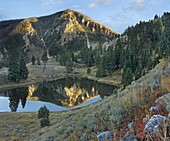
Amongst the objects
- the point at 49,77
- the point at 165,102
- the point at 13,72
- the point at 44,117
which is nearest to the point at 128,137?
the point at 165,102

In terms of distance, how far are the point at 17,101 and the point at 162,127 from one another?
59411mm

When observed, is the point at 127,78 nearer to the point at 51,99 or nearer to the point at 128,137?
the point at 51,99

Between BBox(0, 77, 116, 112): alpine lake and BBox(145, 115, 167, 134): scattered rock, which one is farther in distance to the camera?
BBox(0, 77, 116, 112): alpine lake

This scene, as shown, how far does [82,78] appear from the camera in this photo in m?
106

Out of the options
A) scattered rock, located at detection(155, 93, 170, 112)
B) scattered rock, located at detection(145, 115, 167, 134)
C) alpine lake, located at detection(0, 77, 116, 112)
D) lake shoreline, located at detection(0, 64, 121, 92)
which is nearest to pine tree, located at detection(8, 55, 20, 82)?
lake shoreline, located at detection(0, 64, 121, 92)

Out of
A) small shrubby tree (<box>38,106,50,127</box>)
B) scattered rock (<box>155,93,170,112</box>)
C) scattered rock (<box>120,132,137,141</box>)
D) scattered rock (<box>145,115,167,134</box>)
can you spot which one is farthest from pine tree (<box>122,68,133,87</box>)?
scattered rock (<box>145,115,167,134</box>)

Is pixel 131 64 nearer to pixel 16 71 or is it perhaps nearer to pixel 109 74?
pixel 109 74

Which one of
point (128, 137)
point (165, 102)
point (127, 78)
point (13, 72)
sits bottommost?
point (128, 137)

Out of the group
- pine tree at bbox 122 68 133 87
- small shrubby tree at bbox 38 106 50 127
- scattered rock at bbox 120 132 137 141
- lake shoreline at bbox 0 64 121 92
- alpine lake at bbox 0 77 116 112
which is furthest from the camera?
lake shoreline at bbox 0 64 121 92

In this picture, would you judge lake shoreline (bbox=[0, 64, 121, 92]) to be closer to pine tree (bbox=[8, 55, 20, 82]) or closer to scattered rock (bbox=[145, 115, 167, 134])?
pine tree (bbox=[8, 55, 20, 82])

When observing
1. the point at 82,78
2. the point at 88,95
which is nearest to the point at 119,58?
the point at 82,78

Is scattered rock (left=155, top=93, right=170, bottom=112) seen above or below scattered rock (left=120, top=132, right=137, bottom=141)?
above

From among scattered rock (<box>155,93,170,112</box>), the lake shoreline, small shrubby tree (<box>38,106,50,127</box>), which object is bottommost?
small shrubby tree (<box>38,106,50,127</box>)

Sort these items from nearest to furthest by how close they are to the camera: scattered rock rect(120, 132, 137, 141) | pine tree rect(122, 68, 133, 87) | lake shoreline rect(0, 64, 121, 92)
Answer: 1. scattered rock rect(120, 132, 137, 141)
2. pine tree rect(122, 68, 133, 87)
3. lake shoreline rect(0, 64, 121, 92)
